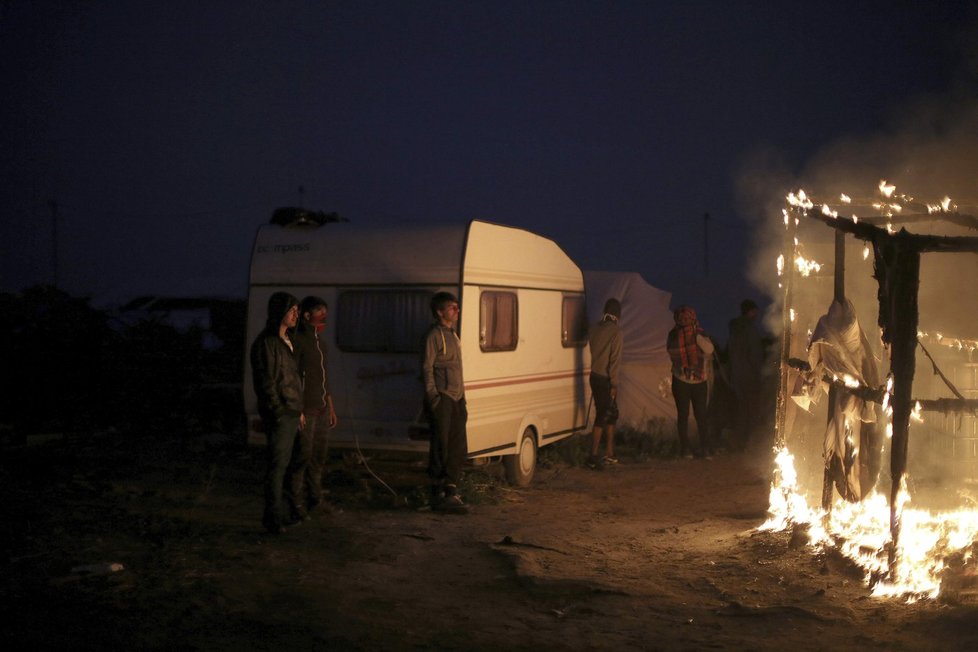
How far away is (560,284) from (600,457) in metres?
2.24

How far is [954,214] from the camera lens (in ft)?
24.4

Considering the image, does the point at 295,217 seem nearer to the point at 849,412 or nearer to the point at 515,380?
the point at 515,380

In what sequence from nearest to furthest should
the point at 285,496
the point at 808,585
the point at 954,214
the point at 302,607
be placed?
the point at 302,607, the point at 808,585, the point at 954,214, the point at 285,496

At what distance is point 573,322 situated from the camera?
466 inches

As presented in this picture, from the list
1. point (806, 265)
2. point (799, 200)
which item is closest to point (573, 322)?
point (806, 265)

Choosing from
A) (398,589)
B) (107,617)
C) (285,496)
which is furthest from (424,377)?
(107,617)

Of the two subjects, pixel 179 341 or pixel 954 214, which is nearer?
pixel 954 214

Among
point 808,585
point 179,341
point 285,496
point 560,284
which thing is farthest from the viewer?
point 179,341

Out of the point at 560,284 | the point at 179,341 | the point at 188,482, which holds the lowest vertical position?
the point at 188,482

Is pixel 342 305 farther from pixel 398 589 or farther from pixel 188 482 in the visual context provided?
pixel 398 589

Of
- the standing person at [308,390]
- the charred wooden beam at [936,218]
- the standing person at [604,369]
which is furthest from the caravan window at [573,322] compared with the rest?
the charred wooden beam at [936,218]

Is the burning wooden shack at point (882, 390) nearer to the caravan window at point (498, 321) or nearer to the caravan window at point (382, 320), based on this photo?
the caravan window at point (498, 321)

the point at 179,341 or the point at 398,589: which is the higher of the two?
the point at 179,341

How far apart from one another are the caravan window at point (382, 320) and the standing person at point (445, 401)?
0.67 m
